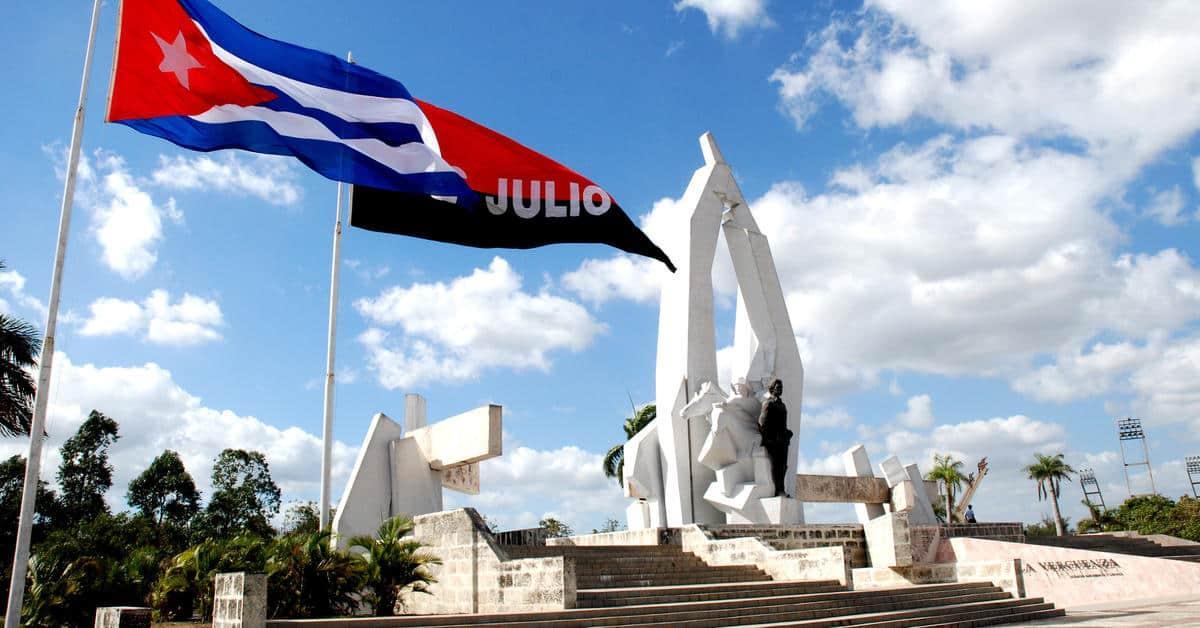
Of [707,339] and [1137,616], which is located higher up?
[707,339]

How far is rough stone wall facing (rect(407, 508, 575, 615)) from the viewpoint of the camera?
28.8 feet

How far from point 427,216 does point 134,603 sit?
6.88 meters

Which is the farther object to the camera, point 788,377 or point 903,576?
point 788,377

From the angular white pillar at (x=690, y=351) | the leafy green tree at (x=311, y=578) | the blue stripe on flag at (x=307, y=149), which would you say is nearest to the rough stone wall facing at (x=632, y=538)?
the angular white pillar at (x=690, y=351)

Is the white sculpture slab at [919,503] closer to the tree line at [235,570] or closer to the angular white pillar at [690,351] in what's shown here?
the angular white pillar at [690,351]

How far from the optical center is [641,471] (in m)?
18.5

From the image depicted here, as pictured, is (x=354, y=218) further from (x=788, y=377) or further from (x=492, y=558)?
(x=788, y=377)

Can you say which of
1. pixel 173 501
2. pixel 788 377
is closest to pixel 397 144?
pixel 788 377

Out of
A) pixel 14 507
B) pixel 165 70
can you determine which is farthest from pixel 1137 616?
pixel 14 507

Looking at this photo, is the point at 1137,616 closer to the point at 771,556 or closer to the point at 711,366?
the point at 771,556

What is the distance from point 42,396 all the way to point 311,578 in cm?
299

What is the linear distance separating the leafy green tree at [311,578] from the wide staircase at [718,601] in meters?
2.01

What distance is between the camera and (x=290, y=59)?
414 inches

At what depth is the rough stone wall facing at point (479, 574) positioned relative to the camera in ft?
28.8
